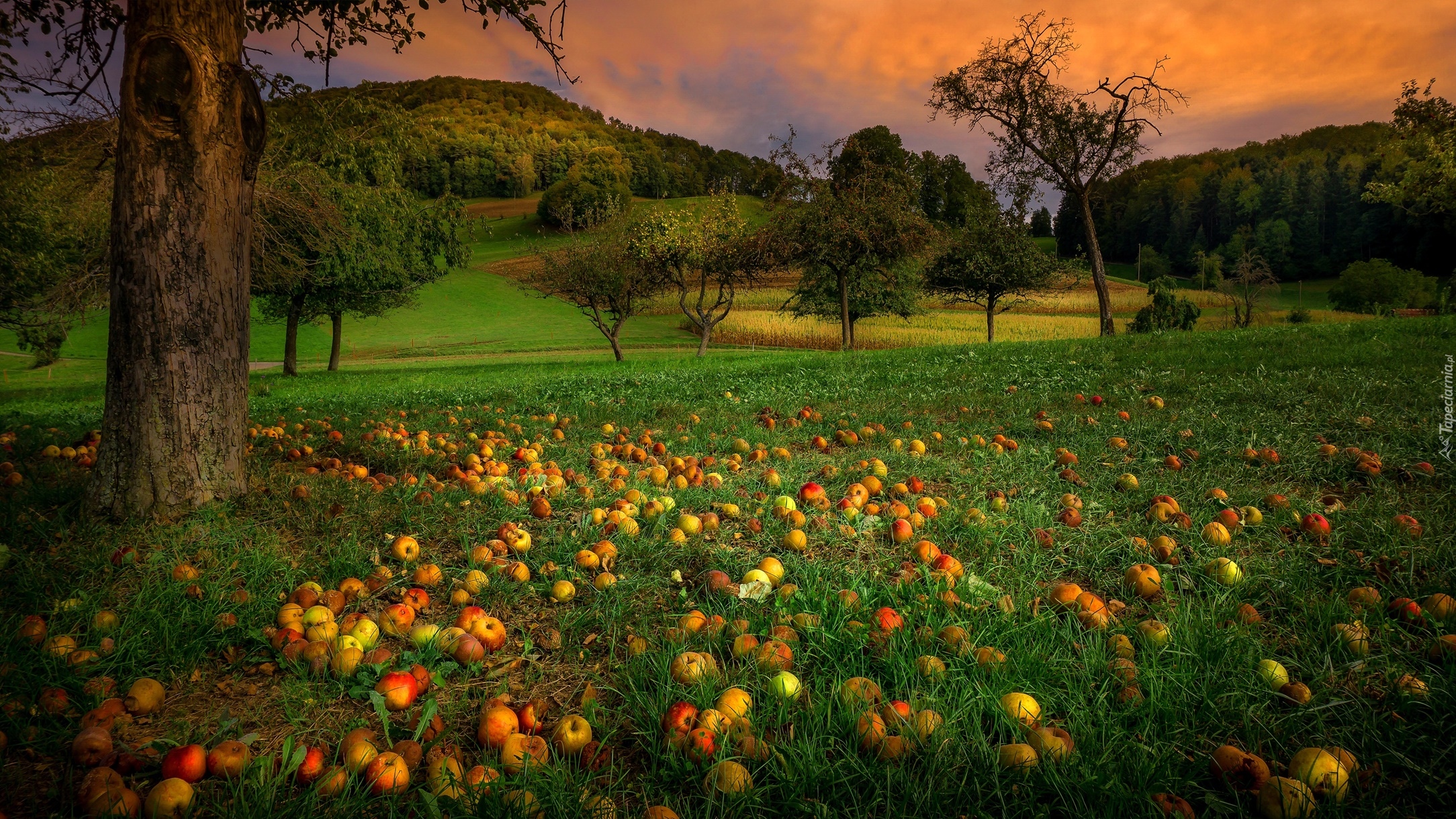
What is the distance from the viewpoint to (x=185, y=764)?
1720 millimetres

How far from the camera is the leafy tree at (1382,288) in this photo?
48125 mm

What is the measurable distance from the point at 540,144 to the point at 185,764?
7349 centimetres

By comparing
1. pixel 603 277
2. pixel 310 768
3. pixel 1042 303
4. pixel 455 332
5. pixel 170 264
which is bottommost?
pixel 310 768

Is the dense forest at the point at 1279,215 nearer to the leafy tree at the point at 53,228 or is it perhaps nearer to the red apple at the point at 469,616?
the leafy tree at the point at 53,228

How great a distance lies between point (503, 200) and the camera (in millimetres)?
96688

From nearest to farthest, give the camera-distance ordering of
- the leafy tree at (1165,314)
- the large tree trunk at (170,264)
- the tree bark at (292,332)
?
the large tree trunk at (170,264) → the tree bark at (292,332) → the leafy tree at (1165,314)

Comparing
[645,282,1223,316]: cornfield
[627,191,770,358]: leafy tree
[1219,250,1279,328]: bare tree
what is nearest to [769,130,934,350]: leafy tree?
[627,191,770,358]: leafy tree

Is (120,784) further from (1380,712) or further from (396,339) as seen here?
(396,339)

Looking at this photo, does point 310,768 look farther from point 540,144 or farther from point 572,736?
point 540,144

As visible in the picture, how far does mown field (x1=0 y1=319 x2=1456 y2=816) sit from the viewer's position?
68.2 inches

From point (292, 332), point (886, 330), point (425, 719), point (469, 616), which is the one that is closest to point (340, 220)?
point (469, 616)

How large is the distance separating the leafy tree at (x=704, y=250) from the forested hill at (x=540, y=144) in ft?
15.2

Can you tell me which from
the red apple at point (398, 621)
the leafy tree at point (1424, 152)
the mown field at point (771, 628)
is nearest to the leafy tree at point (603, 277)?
the mown field at point (771, 628)

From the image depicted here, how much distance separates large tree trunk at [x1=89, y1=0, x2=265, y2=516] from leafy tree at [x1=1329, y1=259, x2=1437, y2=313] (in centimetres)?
6632
